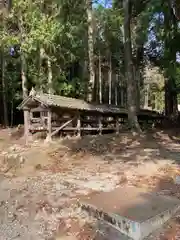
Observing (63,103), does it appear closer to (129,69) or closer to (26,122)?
(26,122)

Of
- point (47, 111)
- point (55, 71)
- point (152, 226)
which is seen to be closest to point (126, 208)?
point (152, 226)

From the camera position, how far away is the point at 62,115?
16641mm

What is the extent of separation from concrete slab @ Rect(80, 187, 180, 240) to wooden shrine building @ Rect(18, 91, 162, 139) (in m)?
8.77

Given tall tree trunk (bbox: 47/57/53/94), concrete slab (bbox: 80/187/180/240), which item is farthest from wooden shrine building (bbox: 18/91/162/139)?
concrete slab (bbox: 80/187/180/240)

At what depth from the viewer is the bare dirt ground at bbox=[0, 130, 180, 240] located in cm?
619

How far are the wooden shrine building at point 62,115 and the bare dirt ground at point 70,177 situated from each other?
1.09 metres

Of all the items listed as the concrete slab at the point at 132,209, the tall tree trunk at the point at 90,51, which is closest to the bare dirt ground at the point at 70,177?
the concrete slab at the point at 132,209

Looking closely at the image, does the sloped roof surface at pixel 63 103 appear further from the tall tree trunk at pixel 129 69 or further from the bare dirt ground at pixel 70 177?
the bare dirt ground at pixel 70 177

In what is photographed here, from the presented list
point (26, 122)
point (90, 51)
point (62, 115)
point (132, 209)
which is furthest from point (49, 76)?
point (132, 209)

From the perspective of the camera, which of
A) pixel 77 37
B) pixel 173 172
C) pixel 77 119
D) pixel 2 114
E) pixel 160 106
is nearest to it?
pixel 173 172

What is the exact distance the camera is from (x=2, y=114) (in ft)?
98.9

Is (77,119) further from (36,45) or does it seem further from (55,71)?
(55,71)

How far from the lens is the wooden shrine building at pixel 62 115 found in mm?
15656

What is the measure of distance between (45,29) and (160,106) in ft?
94.1
